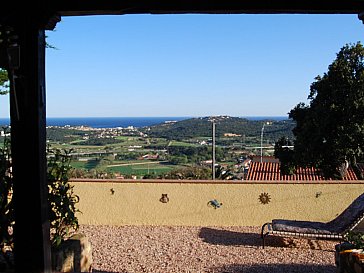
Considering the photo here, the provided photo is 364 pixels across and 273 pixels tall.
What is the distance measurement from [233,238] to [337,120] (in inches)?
276

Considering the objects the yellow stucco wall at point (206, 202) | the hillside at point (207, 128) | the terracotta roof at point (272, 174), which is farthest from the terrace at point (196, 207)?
the hillside at point (207, 128)

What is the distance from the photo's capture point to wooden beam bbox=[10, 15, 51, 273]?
2703mm

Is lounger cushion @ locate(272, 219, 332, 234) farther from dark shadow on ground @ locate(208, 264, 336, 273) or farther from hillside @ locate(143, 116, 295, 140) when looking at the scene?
hillside @ locate(143, 116, 295, 140)

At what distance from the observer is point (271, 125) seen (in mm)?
20828

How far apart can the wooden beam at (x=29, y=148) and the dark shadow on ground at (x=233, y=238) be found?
4914 millimetres

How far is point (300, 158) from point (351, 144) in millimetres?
1580

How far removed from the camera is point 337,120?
1308 centimetres

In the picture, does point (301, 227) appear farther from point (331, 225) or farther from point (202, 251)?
point (202, 251)

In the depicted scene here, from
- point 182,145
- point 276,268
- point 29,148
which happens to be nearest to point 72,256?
point 29,148

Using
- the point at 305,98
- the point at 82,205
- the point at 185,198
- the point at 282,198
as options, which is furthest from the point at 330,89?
the point at 82,205

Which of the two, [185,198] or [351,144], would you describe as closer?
[185,198]

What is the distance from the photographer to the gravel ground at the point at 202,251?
5934 mm

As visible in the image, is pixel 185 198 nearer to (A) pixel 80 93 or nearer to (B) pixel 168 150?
(B) pixel 168 150

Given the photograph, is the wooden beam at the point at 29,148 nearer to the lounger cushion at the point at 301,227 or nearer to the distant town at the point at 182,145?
the lounger cushion at the point at 301,227
